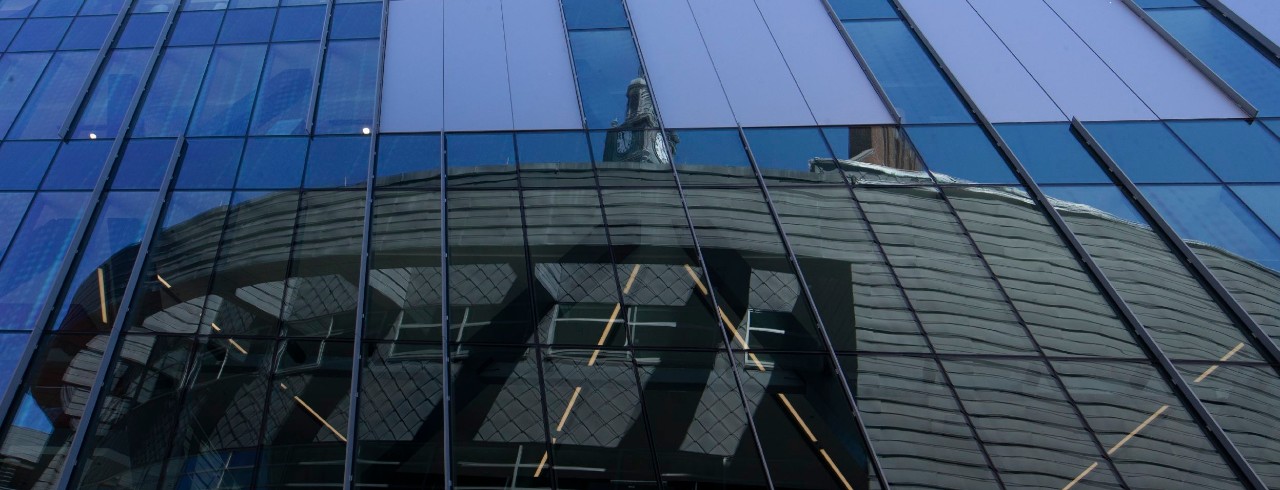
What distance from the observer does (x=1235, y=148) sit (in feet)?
46.2

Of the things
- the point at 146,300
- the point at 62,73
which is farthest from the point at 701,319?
the point at 62,73

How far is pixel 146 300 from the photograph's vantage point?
1211cm

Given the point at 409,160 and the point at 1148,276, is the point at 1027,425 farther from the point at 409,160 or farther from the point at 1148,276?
the point at 409,160

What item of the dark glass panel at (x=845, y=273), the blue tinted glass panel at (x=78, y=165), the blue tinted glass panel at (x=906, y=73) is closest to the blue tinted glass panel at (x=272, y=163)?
the blue tinted glass panel at (x=78, y=165)

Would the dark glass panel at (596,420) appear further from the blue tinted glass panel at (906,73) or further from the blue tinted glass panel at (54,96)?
the blue tinted glass panel at (54,96)

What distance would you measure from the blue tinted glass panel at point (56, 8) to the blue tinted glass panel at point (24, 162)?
13.3 feet

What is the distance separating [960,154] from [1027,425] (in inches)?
193

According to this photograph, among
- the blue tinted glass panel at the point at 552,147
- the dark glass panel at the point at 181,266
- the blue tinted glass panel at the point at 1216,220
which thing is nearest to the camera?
the dark glass panel at the point at 181,266

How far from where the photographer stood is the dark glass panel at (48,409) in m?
10.4

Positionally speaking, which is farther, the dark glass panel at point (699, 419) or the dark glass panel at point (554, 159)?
the dark glass panel at point (554, 159)

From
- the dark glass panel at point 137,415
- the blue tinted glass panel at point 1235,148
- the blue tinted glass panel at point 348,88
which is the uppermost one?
the blue tinted glass panel at point 348,88

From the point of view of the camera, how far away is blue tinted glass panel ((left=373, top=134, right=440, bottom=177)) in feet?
46.3

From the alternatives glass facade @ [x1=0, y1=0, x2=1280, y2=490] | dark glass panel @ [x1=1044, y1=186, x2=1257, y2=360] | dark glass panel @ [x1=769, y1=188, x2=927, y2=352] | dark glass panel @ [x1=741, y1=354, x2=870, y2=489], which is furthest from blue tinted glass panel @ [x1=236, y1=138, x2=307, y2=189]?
dark glass panel @ [x1=1044, y1=186, x2=1257, y2=360]

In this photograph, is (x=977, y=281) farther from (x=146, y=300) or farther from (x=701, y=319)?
(x=146, y=300)
